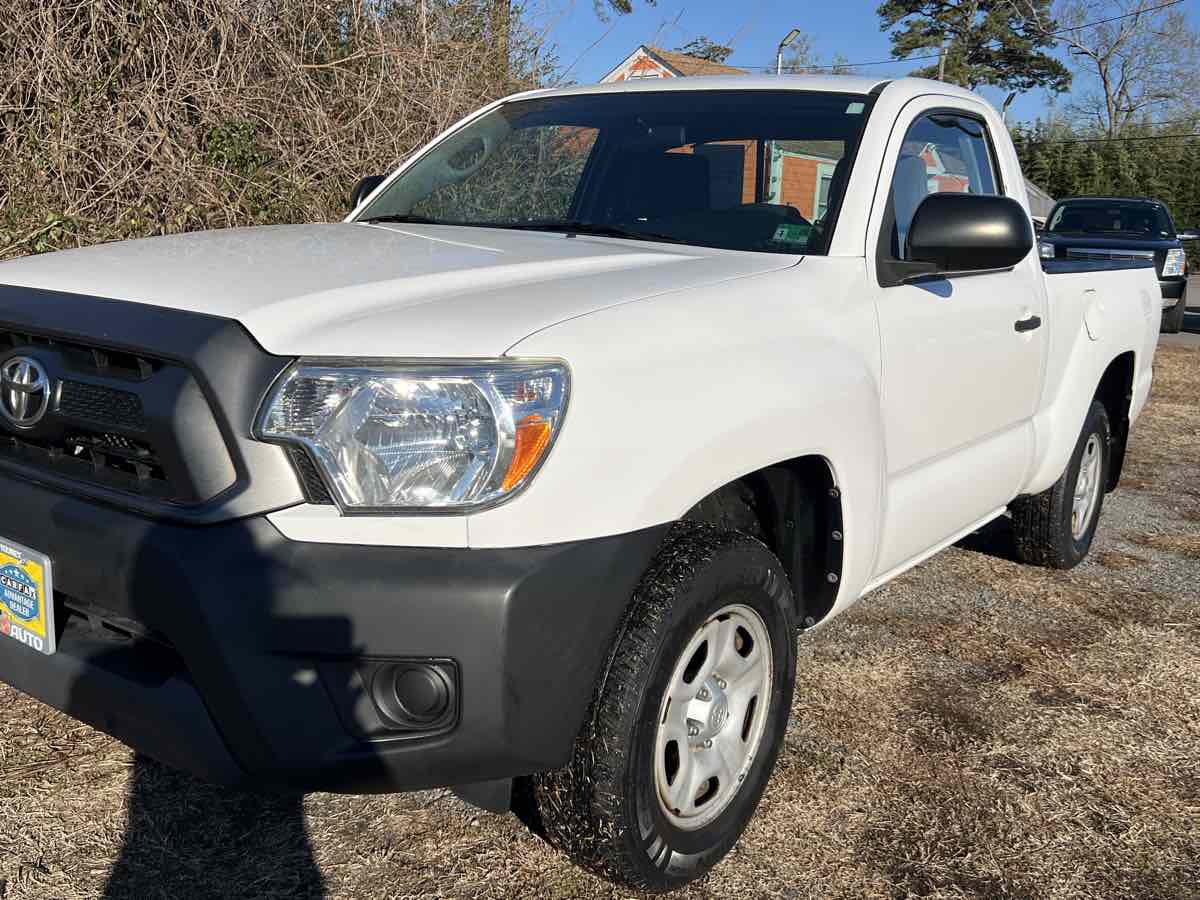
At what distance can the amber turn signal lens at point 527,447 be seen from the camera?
6.41 feet

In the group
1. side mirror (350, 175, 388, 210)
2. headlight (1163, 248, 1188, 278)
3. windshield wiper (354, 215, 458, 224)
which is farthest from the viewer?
headlight (1163, 248, 1188, 278)

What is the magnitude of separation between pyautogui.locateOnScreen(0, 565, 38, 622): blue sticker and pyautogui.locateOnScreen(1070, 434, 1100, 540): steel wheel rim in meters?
3.91

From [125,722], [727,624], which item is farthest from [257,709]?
[727,624]

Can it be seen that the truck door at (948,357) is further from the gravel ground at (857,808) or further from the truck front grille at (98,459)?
the truck front grille at (98,459)

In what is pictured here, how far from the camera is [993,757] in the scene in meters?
3.11

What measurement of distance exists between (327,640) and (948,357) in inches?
79.7

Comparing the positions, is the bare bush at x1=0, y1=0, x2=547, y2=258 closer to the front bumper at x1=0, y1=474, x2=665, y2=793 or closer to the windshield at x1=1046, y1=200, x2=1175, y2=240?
the front bumper at x1=0, y1=474, x2=665, y2=793

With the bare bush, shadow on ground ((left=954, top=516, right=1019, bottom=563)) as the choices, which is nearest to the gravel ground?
shadow on ground ((left=954, top=516, right=1019, bottom=563))

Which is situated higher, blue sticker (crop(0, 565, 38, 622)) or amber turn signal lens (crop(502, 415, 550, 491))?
amber turn signal lens (crop(502, 415, 550, 491))

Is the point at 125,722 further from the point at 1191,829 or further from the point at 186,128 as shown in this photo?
Answer: the point at 186,128

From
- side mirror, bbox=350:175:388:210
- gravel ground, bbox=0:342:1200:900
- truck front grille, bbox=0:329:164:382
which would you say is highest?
side mirror, bbox=350:175:388:210

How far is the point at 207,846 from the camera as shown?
8.42 ft

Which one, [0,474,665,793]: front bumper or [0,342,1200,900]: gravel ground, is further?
[0,342,1200,900]: gravel ground

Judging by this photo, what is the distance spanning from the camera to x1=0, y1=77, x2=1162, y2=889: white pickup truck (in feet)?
6.31
